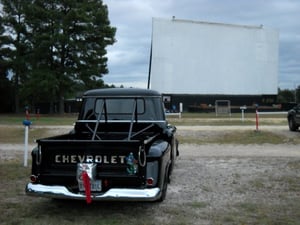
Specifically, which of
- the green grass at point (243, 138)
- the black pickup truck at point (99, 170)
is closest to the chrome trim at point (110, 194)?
the black pickup truck at point (99, 170)

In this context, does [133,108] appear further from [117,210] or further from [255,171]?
[255,171]

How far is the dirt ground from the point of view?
6695 millimetres

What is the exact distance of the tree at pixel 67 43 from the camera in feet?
131

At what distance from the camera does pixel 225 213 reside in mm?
6055

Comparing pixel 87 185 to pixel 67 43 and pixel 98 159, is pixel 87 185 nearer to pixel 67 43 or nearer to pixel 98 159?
pixel 98 159

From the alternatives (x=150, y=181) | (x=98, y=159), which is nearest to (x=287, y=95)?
(x=150, y=181)

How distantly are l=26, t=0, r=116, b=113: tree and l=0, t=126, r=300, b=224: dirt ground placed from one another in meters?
26.4

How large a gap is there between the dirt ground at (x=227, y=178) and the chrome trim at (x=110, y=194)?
0.46m

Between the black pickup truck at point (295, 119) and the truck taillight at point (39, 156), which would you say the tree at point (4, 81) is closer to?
the black pickup truck at point (295, 119)

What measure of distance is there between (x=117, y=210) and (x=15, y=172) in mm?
4012

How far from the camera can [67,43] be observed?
132 feet

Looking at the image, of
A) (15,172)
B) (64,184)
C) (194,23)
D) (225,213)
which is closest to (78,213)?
(64,184)

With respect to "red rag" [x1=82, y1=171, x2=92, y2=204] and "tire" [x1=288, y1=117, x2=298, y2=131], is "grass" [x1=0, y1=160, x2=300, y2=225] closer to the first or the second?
"red rag" [x1=82, y1=171, x2=92, y2=204]

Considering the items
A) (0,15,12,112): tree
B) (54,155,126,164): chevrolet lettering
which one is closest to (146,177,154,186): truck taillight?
(54,155,126,164): chevrolet lettering
